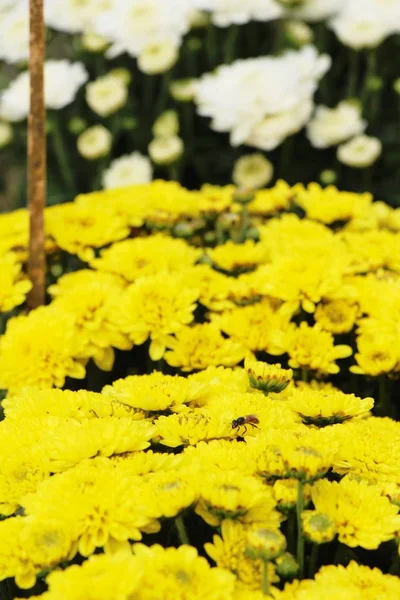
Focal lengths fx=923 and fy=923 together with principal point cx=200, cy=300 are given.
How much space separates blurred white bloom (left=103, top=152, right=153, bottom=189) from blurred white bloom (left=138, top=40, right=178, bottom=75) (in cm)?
29

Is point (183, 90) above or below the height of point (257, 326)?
above

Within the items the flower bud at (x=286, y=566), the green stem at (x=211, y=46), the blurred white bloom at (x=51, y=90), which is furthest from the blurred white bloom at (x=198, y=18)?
the flower bud at (x=286, y=566)

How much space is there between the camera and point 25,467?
1.09 metres

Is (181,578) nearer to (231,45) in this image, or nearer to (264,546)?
(264,546)

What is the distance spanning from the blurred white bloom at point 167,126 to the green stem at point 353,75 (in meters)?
0.65

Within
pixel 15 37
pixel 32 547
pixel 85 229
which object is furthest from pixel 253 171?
pixel 32 547

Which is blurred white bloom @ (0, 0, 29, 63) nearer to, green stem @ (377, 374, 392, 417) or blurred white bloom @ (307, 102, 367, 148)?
blurred white bloom @ (307, 102, 367, 148)

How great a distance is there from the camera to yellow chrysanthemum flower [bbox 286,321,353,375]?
158 cm

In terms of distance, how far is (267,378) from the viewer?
4.23 feet

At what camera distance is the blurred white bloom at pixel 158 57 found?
3.04 m

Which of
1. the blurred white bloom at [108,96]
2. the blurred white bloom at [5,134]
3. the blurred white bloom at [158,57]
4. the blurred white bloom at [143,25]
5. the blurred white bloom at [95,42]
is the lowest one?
the blurred white bloom at [5,134]

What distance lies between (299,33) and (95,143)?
81 cm

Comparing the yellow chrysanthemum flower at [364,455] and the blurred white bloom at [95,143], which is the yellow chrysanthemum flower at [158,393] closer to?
the yellow chrysanthemum flower at [364,455]

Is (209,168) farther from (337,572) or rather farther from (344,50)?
(337,572)
